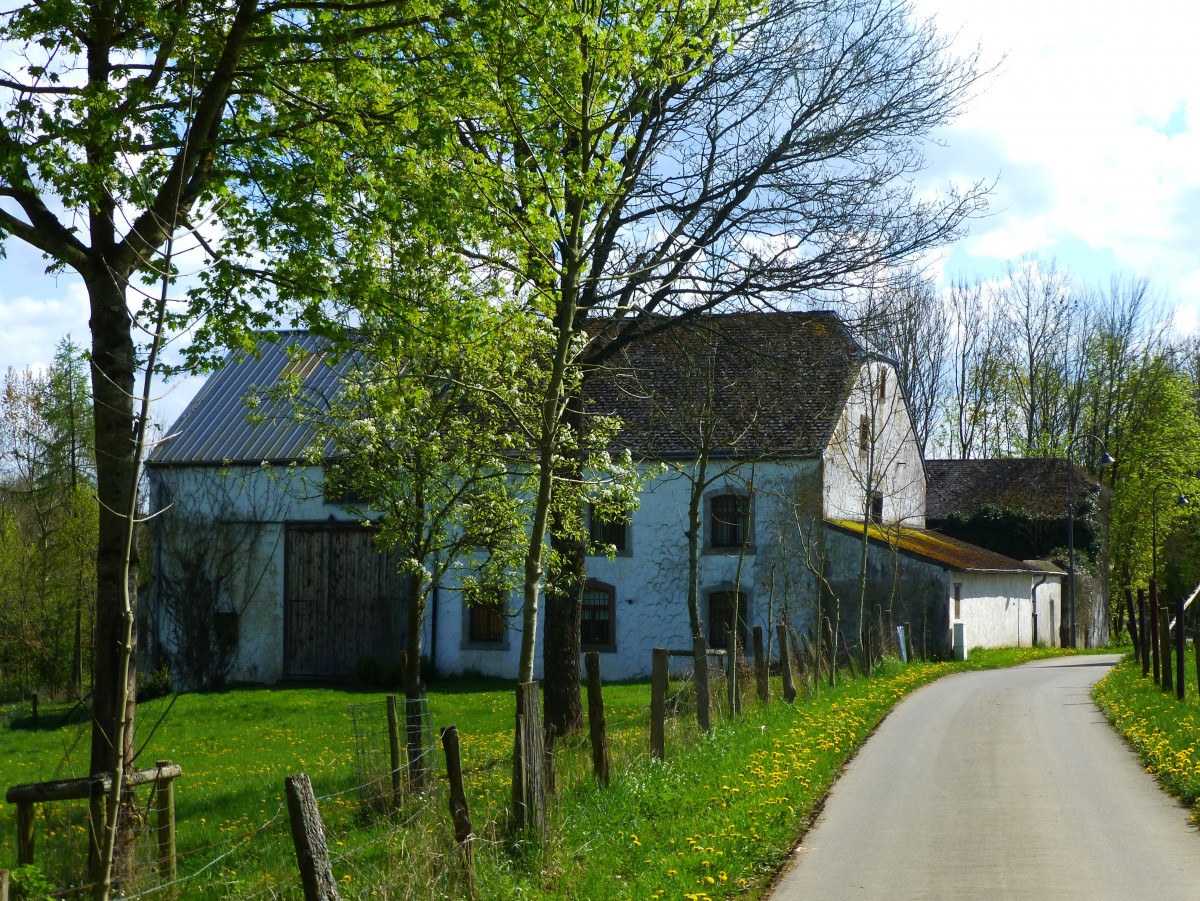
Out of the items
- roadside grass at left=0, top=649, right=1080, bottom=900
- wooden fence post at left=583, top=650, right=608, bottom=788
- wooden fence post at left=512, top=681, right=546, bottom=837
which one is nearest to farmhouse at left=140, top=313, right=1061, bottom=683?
roadside grass at left=0, top=649, right=1080, bottom=900

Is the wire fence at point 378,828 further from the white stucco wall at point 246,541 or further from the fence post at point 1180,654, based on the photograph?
the white stucco wall at point 246,541

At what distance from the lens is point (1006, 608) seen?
37.1 meters

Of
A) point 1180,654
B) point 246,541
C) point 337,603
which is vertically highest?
point 246,541

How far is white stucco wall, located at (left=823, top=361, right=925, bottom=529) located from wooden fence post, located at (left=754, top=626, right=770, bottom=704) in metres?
8.50

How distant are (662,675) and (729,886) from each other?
4460 millimetres

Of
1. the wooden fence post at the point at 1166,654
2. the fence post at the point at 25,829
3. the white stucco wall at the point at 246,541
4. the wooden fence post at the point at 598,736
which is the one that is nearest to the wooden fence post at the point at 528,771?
the wooden fence post at the point at 598,736

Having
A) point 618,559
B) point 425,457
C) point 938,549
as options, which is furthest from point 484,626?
point 425,457

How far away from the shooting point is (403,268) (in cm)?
1016

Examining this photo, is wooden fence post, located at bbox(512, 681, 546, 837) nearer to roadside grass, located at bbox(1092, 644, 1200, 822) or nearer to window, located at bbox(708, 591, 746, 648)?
roadside grass, located at bbox(1092, 644, 1200, 822)

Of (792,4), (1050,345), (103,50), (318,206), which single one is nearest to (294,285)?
(318,206)

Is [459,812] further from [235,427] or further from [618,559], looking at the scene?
[235,427]

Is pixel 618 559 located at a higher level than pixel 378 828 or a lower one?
higher

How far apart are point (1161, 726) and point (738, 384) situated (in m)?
10.0

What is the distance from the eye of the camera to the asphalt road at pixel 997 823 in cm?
745
